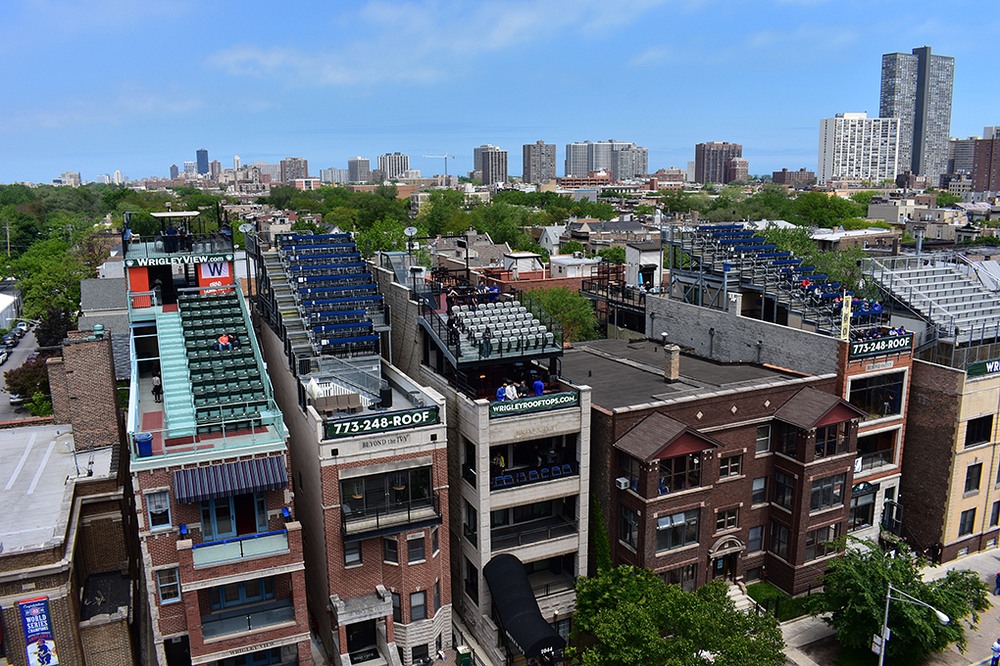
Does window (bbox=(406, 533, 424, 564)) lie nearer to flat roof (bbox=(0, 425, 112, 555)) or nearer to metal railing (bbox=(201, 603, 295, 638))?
metal railing (bbox=(201, 603, 295, 638))

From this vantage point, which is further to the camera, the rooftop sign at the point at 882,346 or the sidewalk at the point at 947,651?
the rooftop sign at the point at 882,346

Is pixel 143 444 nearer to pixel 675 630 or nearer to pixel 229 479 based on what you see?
pixel 229 479

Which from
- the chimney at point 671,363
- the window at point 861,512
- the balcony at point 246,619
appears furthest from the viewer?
the window at point 861,512

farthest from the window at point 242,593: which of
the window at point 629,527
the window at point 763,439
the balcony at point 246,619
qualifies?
the window at point 763,439

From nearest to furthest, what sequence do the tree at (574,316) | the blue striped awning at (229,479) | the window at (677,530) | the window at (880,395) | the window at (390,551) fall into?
the blue striped awning at (229,479)
the window at (390,551)
the window at (677,530)
the window at (880,395)
the tree at (574,316)

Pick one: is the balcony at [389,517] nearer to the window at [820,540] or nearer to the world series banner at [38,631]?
the world series banner at [38,631]

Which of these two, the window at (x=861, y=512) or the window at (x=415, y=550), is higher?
the window at (x=415, y=550)

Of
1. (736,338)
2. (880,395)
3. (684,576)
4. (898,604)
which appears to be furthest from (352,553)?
(880,395)
